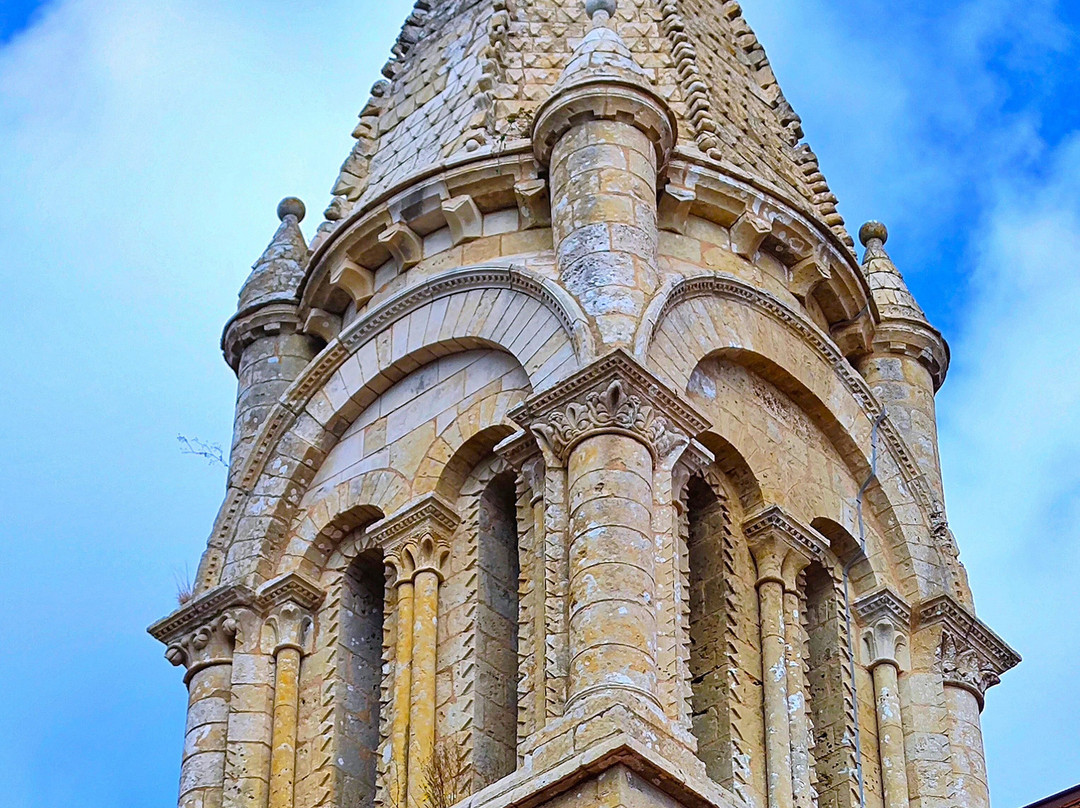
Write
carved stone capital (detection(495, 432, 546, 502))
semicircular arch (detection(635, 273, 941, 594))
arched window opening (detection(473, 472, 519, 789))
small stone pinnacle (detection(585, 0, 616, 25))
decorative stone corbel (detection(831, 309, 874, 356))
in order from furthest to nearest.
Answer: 1. decorative stone corbel (detection(831, 309, 874, 356))
2. small stone pinnacle (detection(585, 0, 616, 25))
3. semicircular arch (detection(635, 273, 941, 594))
4. carved stone capital (detection(495, 432, 546, 502))
5. arched window opening (detection(473, 472, 519, 789))

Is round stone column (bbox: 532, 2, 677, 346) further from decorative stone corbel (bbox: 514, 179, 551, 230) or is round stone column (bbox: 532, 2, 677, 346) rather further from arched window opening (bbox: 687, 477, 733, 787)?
arched window opening (bbox: 687, 477, 733, 787)

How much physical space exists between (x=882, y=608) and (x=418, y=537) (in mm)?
3467

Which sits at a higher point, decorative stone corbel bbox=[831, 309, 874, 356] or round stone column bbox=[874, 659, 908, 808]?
decorative stone corbel bbox=[831, 309, 874, 356]

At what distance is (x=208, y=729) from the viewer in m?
19.9

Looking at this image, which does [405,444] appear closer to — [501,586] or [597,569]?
[501,586]

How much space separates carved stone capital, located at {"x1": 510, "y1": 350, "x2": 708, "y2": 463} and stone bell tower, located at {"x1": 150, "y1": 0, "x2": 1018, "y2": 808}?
0.02 metres

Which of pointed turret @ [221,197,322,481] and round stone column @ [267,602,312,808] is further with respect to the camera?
pointed turret @ [221,197,322,481]

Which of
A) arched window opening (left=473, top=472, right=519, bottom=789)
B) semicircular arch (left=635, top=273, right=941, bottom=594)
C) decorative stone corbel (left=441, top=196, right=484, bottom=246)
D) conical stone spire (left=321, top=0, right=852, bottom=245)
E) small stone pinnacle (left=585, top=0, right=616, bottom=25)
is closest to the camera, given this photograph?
arched window opening (left=473, top=472, right=519, bottom=789)

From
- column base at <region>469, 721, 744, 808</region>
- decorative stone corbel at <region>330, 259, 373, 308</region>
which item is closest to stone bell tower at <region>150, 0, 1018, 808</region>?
decorative stone corbel at <region>330, 259, 373, 308</region>

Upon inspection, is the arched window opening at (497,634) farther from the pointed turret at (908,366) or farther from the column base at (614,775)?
the pointed turret at (908,366)

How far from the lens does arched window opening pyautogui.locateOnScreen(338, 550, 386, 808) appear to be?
1933 centimetres

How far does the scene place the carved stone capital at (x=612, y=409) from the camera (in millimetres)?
18172

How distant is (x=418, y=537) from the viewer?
19.7 meters

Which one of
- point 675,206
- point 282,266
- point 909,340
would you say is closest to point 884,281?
point 909,340
